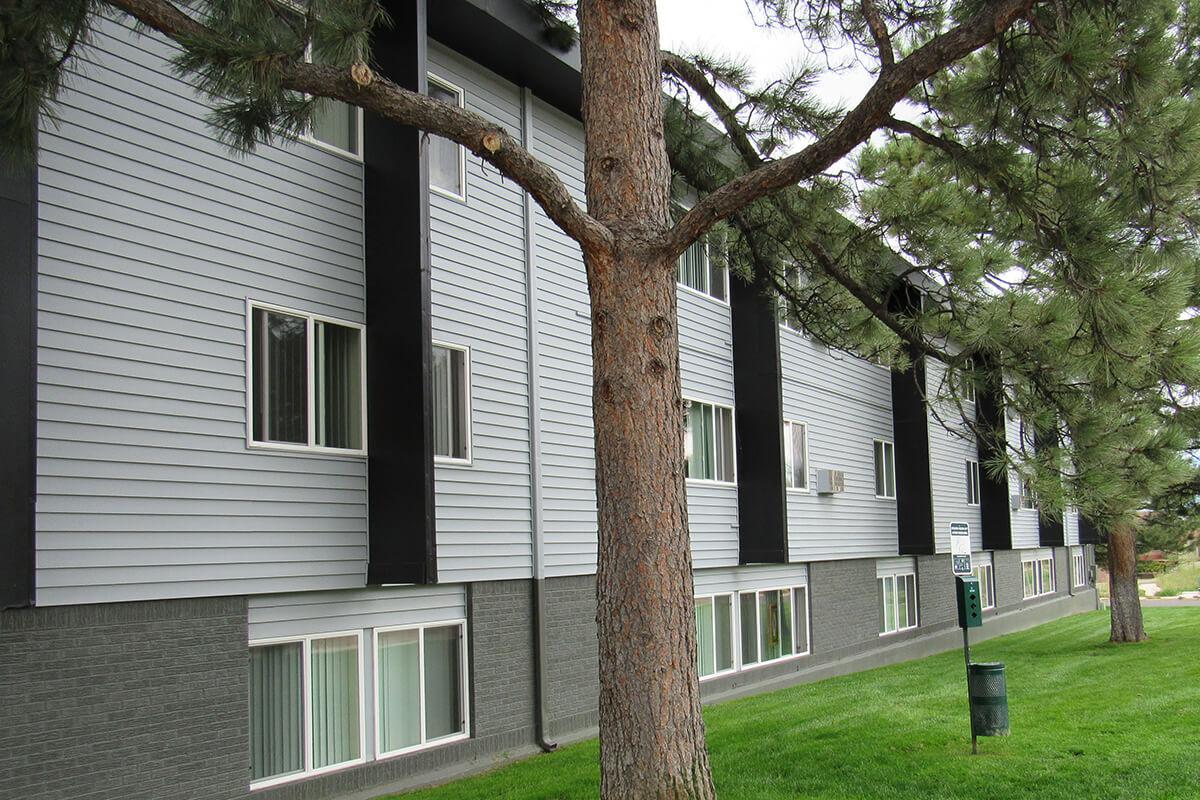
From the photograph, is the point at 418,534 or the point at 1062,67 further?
the point at 418,534

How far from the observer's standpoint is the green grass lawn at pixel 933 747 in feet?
30.8

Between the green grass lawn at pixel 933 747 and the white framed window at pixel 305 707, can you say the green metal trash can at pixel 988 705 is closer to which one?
the green grass lawn at pixel 933 747

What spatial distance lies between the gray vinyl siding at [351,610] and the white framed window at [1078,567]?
1342 inches

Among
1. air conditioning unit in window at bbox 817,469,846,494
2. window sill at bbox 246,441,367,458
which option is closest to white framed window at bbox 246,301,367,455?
window sill at bbox 246,441,367,458

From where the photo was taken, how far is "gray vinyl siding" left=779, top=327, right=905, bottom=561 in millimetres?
19219

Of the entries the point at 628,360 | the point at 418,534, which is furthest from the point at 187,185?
the point at 628,360

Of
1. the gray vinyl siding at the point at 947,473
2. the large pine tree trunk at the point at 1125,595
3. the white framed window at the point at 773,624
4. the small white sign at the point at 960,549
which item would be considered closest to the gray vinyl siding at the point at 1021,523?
the gray vinyl siding at the point at 947,473

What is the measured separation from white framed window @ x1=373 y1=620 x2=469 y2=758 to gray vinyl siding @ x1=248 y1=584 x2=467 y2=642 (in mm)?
119

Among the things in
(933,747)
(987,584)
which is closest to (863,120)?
(933,747)

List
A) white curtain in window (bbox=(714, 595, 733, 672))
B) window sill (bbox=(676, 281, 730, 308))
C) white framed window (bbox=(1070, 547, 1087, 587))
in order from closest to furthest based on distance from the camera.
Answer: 1. window sill (bbox=(676, 281, 730, 308))
2. white curtain in window (bbox=(714, 595, 733, 672))
3. white framed window (bbox=(1070, 547, 1087, 587))

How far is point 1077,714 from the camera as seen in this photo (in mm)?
12898

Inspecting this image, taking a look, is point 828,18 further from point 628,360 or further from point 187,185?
point 187,185

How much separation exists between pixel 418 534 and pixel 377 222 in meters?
3.07

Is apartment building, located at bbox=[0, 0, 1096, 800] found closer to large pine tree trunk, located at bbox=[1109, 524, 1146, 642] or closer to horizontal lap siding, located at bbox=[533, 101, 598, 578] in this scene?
horizontal lap siding, located at bbox=[533, 101, 598, 578]
